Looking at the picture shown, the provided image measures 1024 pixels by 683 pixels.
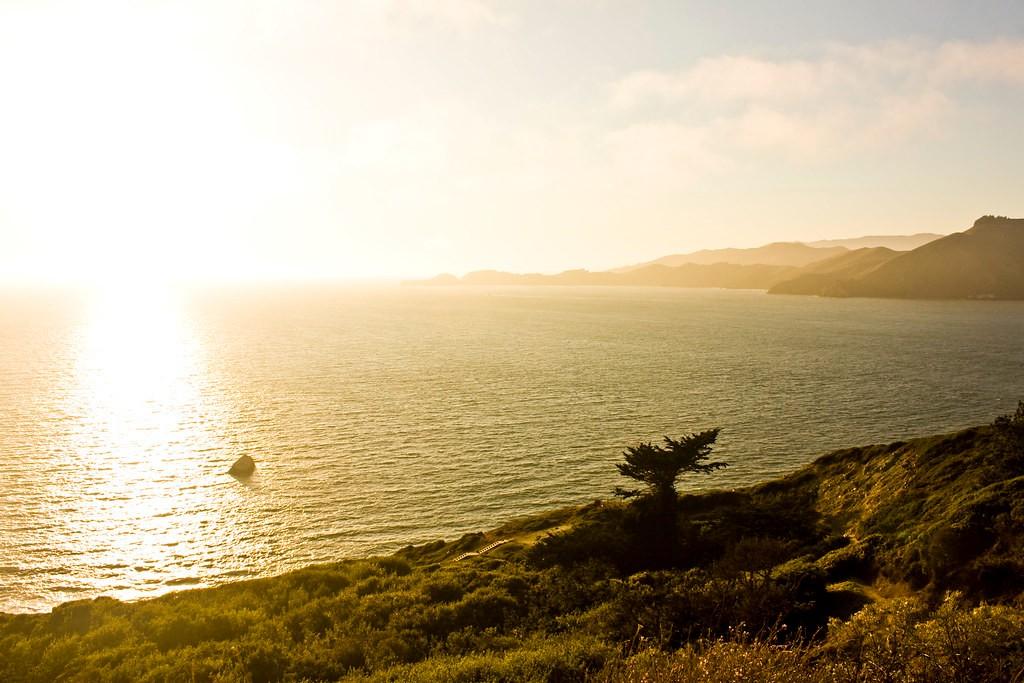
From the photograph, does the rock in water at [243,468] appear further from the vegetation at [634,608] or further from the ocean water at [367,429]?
the vegetation at [634,608]

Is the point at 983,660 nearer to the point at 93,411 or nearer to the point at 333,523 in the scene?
the point at 333,523

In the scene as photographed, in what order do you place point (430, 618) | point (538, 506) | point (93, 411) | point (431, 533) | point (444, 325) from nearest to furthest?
1. point (430, 618)
2. point (431, 533)
3. point (538, 506)
4. point (93, 411)
5. point (444, 325)

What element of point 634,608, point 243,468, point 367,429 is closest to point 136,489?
point 243,468

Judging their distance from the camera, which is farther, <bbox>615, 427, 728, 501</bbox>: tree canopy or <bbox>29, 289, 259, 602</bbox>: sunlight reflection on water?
<bbox>29, 289, 259, 602</bbox>: sunlight reflection on water

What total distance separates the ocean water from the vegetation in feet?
35.8

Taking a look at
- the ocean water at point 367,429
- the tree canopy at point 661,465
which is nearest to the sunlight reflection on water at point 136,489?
the ocean water at point 367,429

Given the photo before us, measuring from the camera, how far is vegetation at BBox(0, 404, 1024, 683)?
13875 mm

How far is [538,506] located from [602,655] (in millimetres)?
31463

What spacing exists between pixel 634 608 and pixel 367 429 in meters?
51.7

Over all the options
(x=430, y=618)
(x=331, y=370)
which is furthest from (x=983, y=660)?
(x=331, y=370)

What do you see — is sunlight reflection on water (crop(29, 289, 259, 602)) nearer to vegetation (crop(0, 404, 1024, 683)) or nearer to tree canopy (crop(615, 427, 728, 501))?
vegetation (crop(0, 404, 1024, 683))

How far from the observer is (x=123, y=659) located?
22.1 metres

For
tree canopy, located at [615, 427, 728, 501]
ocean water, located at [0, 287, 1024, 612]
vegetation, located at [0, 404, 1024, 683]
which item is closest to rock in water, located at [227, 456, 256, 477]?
ocean water, located at [0, 287, 1024, 612]

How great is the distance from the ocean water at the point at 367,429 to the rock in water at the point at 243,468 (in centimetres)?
133
